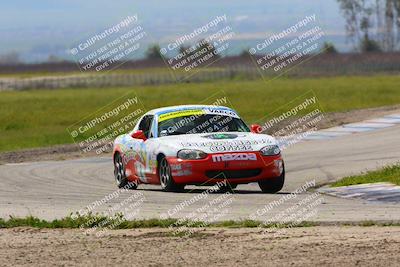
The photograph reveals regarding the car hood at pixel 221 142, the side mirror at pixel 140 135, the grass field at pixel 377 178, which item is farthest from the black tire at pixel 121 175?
the grass field at pixel 377 178

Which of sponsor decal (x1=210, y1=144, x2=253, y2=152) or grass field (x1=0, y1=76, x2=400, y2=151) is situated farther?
grass field (x1=0, y1=76, x2=400, y2=151)

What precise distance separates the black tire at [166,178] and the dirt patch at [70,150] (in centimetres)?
1035

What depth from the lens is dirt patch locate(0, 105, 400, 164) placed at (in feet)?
91.0

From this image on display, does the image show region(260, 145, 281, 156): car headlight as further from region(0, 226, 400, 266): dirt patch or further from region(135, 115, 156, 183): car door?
region(0, 226, 400, 266): dirt patch

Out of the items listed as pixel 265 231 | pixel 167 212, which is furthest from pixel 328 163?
pixel 265 231

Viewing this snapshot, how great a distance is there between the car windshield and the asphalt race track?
0.95 m

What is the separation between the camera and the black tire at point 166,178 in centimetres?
1681

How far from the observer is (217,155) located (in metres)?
16.4

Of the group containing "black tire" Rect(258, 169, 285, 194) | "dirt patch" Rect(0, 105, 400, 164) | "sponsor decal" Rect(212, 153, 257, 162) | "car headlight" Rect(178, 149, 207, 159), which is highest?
"car headlight" Rect(178, 149, 207, 159)

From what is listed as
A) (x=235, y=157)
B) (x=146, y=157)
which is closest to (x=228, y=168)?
(x=235, y=157)

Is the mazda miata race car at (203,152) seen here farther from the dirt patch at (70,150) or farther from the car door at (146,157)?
the dirt patch at (70,150)

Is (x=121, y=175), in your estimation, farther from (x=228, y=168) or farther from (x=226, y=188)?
(x=228, y=168)

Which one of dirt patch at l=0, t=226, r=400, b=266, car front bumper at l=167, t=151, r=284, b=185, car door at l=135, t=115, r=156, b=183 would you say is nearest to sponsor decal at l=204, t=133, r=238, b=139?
car front bumper at l=167, t=151, r=284, b=185

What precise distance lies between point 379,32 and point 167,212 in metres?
126
